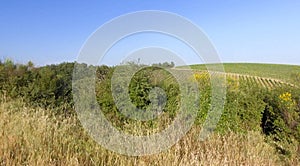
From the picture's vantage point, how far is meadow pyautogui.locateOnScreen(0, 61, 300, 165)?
10.5 ft

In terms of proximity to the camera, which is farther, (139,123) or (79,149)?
(139,123)

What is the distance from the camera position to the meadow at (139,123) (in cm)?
321

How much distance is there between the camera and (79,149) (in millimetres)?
3420

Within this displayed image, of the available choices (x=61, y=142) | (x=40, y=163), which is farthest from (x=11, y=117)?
(x=40, y=163)

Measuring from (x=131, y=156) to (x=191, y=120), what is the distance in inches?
70.8

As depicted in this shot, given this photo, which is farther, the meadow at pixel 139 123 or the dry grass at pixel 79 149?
the meadow at pixel 139 123

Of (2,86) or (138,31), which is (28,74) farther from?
(138,31)

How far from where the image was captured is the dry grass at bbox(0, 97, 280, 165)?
307 centimetres

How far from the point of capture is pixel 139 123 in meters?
4.54

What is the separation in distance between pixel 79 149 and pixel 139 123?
4.34 feet

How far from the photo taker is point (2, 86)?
21.2 ft

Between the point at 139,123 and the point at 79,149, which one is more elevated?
the point at 139,123

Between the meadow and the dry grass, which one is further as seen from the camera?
the meadow

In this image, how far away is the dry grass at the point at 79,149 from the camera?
3.07 meters
